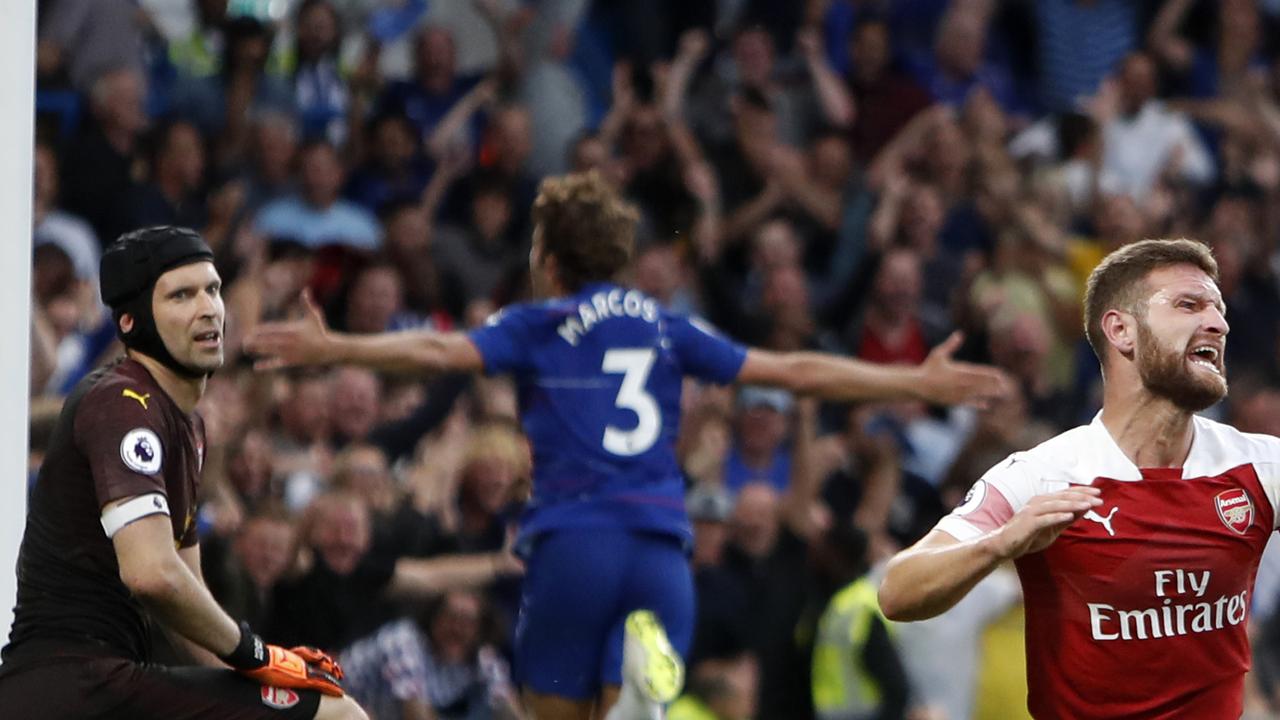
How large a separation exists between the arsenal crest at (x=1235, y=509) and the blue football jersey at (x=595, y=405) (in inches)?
83.7

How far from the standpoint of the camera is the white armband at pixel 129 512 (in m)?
4.68

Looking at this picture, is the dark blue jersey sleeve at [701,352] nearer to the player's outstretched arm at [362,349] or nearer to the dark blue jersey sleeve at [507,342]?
the dark blue jersey sleeve at [507,342]

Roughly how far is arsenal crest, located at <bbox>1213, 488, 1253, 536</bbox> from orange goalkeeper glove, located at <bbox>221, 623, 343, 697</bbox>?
2.30m

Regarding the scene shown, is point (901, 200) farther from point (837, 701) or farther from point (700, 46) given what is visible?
point (837, 701)

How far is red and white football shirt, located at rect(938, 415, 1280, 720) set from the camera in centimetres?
470

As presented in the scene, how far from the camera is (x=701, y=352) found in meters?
6.61

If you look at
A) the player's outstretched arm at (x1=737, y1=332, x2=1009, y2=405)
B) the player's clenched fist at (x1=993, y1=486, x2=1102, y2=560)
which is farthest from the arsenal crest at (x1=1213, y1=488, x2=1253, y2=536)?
the player's outstretched arm at (x1=737, y1=332, x2=1009, y2=405)

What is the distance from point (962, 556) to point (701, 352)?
7.86ft

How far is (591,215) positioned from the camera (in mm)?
6570

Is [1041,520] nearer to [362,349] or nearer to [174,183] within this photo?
[362,349]

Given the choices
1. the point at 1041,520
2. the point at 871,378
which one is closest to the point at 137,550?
the point at 1041,520

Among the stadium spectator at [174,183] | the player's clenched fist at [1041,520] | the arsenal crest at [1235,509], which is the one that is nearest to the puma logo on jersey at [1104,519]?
the arsenal crest at [1235,509]

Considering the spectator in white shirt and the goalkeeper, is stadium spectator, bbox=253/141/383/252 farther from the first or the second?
the goalkeeper

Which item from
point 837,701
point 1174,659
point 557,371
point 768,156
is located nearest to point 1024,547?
point 1174,659
